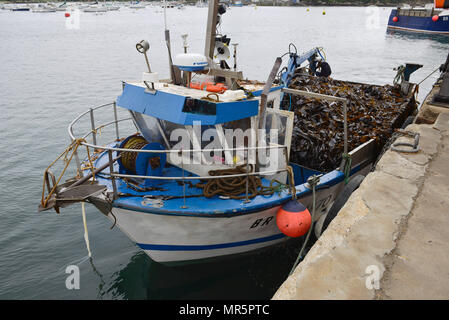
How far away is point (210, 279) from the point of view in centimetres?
651

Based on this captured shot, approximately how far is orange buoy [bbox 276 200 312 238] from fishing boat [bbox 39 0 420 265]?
0.02m

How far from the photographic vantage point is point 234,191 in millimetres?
5785

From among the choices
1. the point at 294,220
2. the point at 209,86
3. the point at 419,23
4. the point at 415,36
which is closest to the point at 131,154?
the point at 209,86

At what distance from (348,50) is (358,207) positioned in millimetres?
40028

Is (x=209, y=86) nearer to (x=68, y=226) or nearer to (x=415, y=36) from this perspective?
(x=68, y=226)

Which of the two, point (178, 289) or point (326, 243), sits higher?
point (326, 243)

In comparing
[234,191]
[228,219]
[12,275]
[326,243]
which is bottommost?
[12,275]

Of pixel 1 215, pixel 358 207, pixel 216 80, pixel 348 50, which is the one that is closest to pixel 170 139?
pixel 216 80

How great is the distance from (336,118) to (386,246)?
19.1ft

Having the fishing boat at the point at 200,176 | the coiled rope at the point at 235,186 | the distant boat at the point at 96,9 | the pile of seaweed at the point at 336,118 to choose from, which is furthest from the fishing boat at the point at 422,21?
the distant boat at the point at 96,9

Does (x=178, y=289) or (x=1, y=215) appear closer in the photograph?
(x=178, y=289)

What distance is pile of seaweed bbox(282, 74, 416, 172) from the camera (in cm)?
790

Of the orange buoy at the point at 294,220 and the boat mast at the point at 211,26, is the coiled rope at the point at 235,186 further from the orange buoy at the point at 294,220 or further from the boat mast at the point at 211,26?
the boat mast at the point at 211,26
